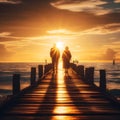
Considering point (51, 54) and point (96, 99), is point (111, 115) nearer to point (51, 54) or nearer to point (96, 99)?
point (96, 99)

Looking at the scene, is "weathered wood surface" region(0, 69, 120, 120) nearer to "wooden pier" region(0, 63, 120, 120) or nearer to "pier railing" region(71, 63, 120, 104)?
"wooden pier" region(0, 63, 120, 120)

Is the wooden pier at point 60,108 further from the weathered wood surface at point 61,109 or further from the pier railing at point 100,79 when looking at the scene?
the pier railing at point 100,79

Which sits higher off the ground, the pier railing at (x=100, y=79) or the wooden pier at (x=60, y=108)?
the pier railing at (x=100, y=79)

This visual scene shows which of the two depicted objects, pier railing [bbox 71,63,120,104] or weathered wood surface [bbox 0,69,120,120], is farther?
pier railing [bbox 71,63,120,104]

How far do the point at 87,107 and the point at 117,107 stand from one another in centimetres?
87

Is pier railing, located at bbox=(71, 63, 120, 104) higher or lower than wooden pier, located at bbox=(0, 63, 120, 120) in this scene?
higher

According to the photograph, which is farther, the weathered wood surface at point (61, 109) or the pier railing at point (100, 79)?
the pier railing at point (100, 79)

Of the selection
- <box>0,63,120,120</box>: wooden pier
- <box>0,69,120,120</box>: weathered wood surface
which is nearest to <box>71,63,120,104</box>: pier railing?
<box>0,63,120,120</box>: wooden pier

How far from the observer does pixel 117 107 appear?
10406 millimetres

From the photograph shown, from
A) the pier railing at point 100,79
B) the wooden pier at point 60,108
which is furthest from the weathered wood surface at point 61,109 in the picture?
the pier railing at point 100,79

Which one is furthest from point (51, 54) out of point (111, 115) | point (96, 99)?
point (111, 115)

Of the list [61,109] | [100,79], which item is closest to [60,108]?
[61,109]

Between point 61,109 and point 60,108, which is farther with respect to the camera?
point 60,108

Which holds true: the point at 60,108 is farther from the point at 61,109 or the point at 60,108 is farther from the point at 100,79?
the point at 100,79
